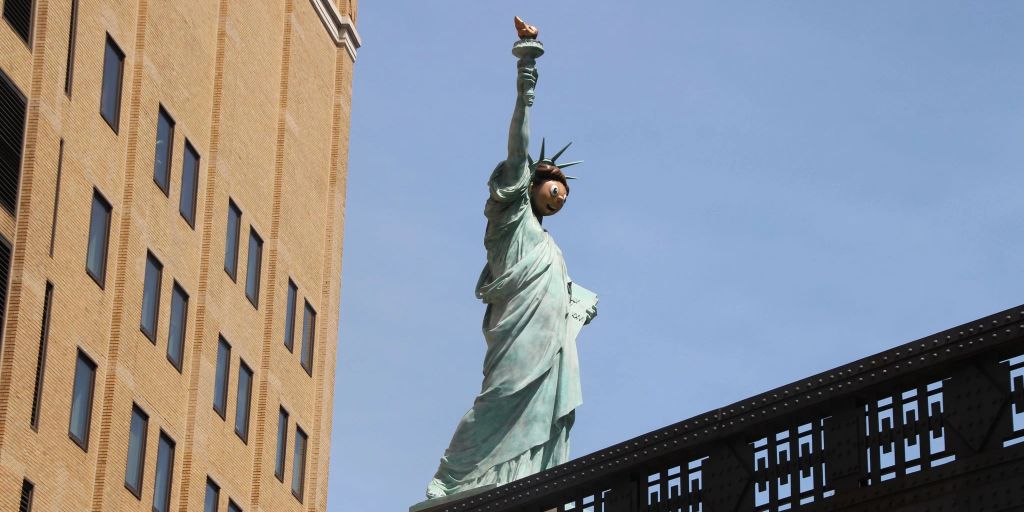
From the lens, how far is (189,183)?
4253 cm

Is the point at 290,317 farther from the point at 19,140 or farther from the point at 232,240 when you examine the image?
the point at 19,140

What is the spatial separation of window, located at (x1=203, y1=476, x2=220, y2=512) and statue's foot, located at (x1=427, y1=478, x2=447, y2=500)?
14400mm

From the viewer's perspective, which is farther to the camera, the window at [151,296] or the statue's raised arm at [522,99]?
the window at [151,296]

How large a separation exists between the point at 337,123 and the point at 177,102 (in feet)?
35.3

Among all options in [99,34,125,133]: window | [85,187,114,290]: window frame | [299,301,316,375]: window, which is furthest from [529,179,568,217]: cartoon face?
[299,301,316,375]: window

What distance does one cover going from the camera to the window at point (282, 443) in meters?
46.8

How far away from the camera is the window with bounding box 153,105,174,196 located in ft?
133

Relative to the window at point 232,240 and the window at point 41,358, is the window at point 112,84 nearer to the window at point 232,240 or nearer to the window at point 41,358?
the window at point 41,358

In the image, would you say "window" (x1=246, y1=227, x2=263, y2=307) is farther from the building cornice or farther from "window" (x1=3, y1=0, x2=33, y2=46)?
"window" (x1=3, y1=0, x2=33, y2=46)

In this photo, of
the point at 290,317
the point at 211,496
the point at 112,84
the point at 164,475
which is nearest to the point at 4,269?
the point at 112,84

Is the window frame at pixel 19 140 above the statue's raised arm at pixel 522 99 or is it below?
above

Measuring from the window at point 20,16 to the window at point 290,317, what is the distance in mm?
13872

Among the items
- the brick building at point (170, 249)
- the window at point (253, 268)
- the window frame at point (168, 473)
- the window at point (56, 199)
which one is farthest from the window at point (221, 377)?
the window at point (56, 199)

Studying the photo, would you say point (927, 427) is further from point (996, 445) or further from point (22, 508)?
point (22, 508)
